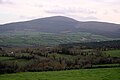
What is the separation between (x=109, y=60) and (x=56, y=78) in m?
38.0

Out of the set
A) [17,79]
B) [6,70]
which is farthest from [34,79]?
[6,70]

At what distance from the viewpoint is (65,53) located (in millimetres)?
115312

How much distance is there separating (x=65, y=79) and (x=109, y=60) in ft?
128

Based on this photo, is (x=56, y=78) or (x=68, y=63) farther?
(x=68, y=63)

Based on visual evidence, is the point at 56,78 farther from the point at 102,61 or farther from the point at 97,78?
the point at 102,61

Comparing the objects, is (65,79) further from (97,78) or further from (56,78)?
(97,78)

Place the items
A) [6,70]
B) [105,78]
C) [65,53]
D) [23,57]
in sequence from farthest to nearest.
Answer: [65,53]
[23,57]
[6,70]
[105,78]

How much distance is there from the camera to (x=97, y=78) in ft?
164

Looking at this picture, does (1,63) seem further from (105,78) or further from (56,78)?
(105,78)

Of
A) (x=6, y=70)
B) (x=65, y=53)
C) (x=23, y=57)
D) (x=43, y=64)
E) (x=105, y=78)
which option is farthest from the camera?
(x=65, y=53)

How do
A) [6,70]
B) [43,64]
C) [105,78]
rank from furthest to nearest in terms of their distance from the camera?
[43,64]
[6,70]
[105,78]

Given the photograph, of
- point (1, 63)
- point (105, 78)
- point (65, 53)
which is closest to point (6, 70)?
point (1, 63)

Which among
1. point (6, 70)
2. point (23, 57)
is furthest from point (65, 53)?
point (6, 70)

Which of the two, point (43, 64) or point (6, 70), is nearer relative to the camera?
point (6, 70)
